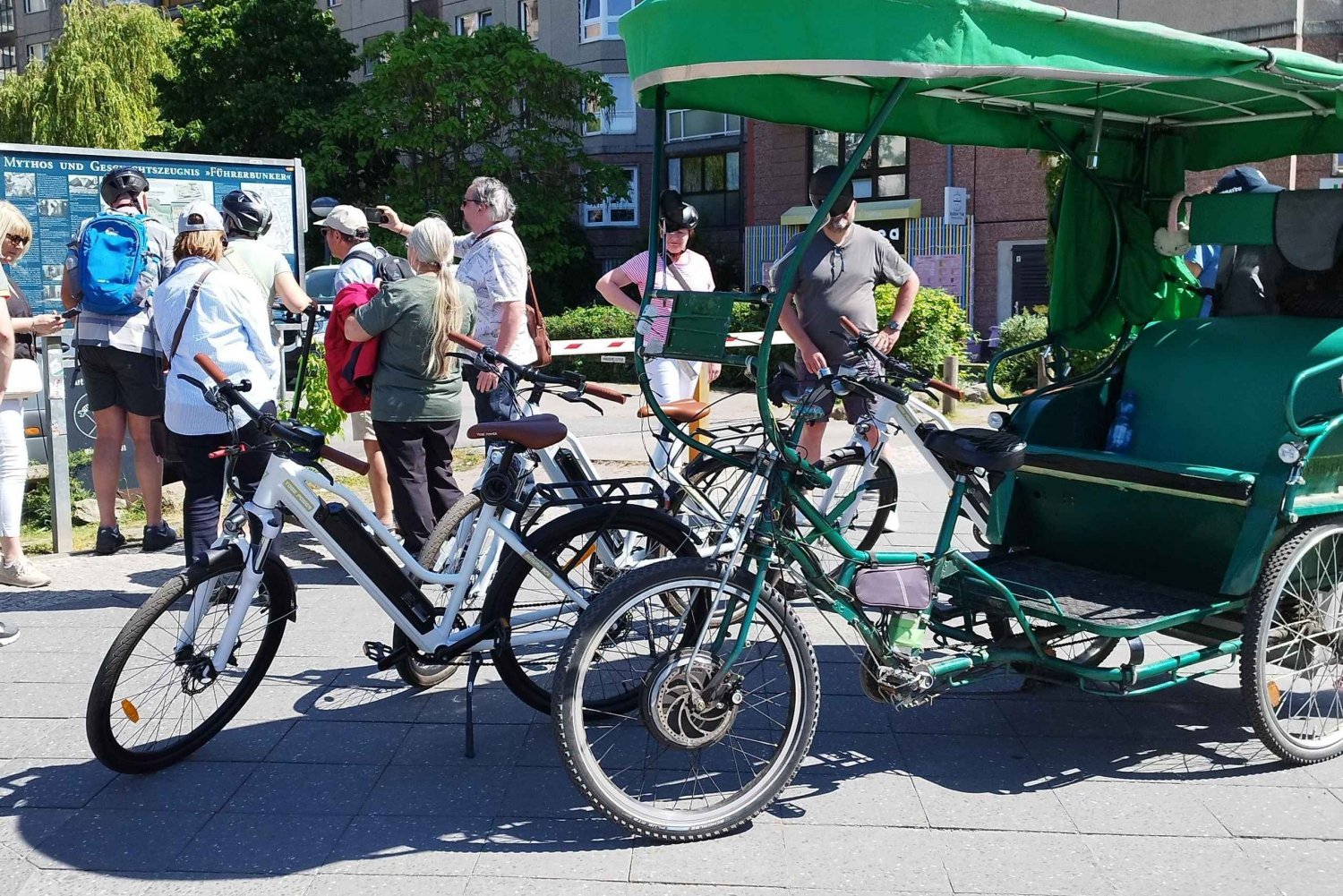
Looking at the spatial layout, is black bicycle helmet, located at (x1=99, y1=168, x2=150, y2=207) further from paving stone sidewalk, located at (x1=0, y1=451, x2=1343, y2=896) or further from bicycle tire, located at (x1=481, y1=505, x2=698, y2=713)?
bicycle tire, located at (x1=481, y1=505, x2=698, y2=713)

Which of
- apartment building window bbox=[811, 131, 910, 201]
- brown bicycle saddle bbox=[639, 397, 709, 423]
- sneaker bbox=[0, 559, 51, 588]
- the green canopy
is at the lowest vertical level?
sneaker bbox=[0, 559, 51, 588]

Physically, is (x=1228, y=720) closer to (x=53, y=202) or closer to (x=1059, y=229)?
(x=1059, y=229)

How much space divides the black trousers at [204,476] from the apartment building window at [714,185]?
28.2 meters

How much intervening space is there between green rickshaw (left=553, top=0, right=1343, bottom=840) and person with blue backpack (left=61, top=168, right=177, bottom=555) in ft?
12.1

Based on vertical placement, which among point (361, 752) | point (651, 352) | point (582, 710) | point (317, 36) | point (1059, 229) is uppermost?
point (317, 36)

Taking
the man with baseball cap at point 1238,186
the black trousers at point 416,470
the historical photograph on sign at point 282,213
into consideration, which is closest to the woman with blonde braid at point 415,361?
the black trousers at point 416,470

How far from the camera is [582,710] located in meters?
3.61

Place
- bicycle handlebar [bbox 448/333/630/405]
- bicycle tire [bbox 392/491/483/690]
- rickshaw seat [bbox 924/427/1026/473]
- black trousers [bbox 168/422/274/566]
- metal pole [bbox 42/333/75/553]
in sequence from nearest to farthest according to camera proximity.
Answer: rickshaw seat [bbox 924/427/1026/473] → bicycle tire [bbox 392/491/483/690] → bicycle handlebar [bbox 448/333/630/405] → black trousers [bbox 168/422/274/566] → metal pole [bbox 42/333/75/553]

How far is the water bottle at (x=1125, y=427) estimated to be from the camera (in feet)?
16.4

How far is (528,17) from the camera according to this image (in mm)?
36219

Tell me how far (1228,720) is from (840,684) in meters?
1.40

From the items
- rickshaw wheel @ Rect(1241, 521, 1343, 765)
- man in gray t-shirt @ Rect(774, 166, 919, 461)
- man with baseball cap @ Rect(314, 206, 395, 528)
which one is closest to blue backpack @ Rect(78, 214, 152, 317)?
man with baseball cap @ Rect(314, 206, 395, 528)

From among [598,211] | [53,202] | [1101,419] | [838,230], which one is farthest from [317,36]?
[1101,419]

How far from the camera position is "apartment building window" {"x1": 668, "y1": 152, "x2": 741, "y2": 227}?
33.3 metres
